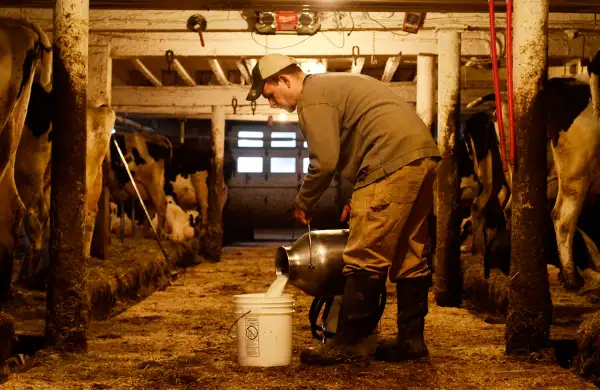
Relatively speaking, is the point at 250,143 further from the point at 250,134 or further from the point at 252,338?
the point at 252,338

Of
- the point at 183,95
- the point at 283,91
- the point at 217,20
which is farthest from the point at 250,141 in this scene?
the point at 283,91

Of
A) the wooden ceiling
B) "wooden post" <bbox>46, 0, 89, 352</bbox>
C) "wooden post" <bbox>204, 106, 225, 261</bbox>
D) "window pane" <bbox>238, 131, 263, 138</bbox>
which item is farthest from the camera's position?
"window pane" <bbox>238, 131, 263, 138</bbox>

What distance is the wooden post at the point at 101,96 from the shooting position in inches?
375

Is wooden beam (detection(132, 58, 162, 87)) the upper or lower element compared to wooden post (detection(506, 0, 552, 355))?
upper

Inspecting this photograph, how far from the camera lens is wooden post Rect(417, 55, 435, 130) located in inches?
396

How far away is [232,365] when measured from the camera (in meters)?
4.80

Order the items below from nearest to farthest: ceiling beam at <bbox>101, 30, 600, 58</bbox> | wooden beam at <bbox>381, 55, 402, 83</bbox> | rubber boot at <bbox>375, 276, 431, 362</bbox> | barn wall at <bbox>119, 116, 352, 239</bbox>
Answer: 1. rubber boot at <bbox>375, 276, 431, 362</bbox>
2. ceiling beam at <bbox>101, 30, 600, 58</bbox>
3. wooden beam at <bbox>381, 55, 402, 83</bbox>
4. barn wall at <bbox>119, 116, 352, 239</bbox>

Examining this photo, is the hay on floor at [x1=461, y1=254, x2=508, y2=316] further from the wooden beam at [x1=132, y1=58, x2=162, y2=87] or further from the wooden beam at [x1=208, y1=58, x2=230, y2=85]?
the wooden beam at [x1=132, y1=58, x2=162, y2=87]

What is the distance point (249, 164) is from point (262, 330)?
19274 millimetres


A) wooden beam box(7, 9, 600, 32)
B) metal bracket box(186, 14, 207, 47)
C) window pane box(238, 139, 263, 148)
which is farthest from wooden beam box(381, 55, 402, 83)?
window pane box(238, 139, 263, 148)

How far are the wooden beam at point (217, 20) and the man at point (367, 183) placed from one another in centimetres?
466

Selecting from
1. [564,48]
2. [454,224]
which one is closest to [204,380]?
[454,224]

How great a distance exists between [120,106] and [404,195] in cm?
1079

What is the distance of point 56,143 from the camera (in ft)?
17.0
